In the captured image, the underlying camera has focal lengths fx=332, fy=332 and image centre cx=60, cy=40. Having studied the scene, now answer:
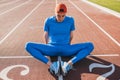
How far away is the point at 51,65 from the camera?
8.34m

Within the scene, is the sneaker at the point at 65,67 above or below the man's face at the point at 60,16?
below

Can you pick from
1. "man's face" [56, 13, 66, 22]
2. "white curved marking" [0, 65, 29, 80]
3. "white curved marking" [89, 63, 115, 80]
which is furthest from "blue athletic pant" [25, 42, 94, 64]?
"man's face" [56, 13, 66, 22]

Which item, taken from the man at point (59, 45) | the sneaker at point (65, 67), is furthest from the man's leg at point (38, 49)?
the sneaker at point (65, 67)

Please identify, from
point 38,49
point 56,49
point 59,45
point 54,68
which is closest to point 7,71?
point 38,49

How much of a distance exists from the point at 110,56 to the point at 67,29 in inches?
66.8

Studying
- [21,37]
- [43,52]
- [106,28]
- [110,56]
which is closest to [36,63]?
[43,52]

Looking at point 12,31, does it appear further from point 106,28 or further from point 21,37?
point 106,28

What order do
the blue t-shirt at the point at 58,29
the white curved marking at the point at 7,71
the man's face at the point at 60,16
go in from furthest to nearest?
the blue t-shirt at the point at 58,29, the man's face at the point at 60,16, the white curved marking at the point at 7,71

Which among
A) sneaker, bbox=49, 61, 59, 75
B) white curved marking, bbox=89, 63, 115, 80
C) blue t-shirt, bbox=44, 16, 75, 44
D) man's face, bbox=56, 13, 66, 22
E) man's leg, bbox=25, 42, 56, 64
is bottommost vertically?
white curved marking, bbox=89, 63, 115, 80

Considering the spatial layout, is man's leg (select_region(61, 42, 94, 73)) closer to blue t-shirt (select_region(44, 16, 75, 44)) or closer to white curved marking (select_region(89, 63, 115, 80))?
blue t-shirt (select_region(44, 16, 75, 44))

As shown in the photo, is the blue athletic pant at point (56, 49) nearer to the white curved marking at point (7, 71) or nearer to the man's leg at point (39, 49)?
the man's leg at point (39, 49)

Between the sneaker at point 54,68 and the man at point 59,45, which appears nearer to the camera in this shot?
the sneaker at point 54,68

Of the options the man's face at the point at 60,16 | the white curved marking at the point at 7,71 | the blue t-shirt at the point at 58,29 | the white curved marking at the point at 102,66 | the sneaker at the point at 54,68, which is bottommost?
the white curved marking at the point at 7,71

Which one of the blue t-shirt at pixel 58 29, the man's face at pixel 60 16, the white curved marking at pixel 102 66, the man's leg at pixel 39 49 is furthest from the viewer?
the blue t-shirt at pixel 58 29
